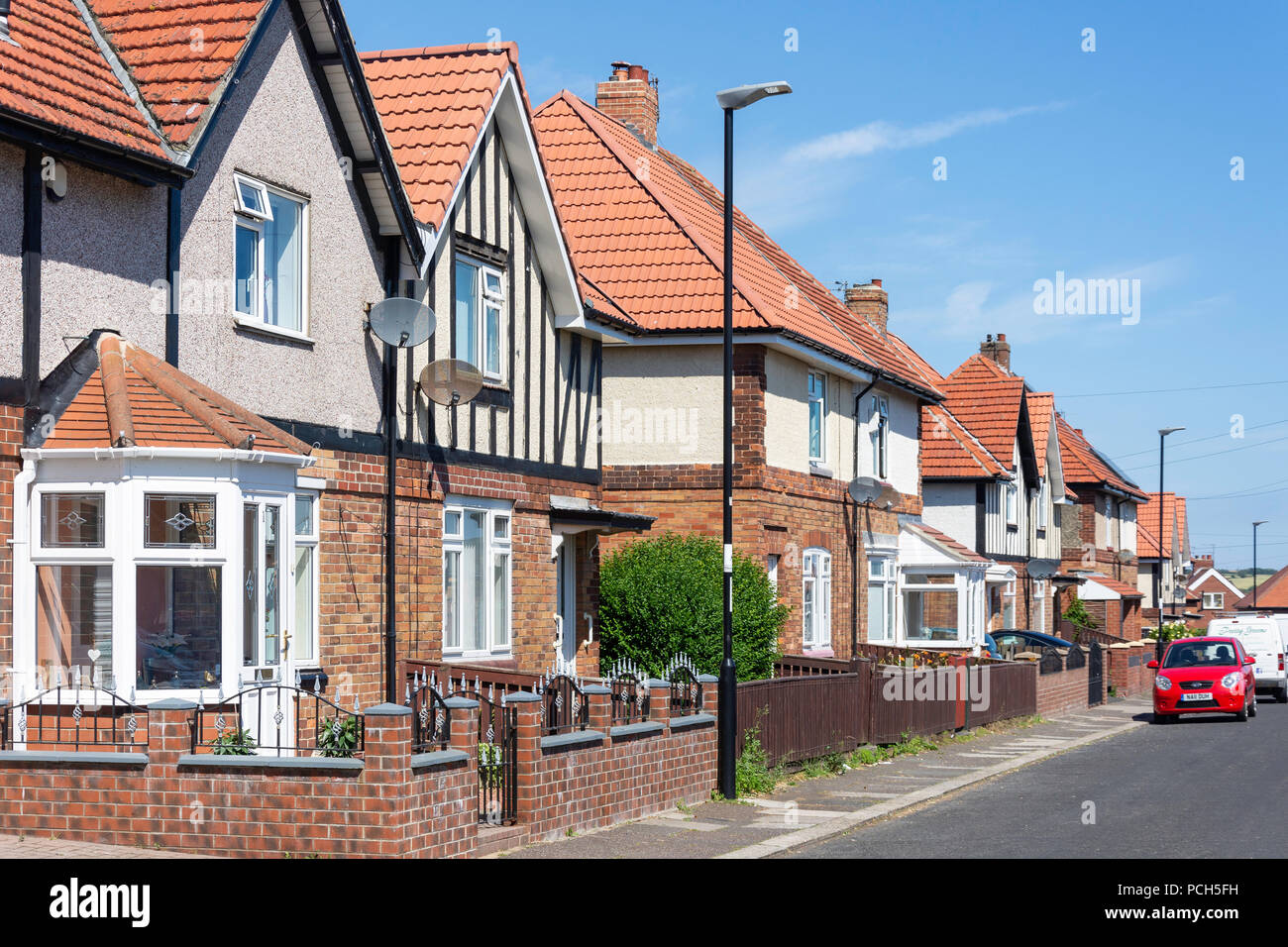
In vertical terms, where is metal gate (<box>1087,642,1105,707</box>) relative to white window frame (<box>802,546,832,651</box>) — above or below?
below

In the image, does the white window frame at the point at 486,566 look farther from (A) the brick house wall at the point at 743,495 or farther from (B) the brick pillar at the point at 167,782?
(B) the brick pillar at the point at 167,782

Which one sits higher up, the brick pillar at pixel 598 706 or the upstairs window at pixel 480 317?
the upstairs window at pixel 480 317

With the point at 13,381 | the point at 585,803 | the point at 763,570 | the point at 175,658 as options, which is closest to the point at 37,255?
the point at 13,381

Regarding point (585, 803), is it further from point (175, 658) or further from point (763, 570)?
point (763, 570)

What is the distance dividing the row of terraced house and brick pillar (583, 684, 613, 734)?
2738 mm

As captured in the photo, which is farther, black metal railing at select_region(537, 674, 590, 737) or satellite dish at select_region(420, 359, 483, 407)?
satellite dish at select_region(420, 359, 483, 407)

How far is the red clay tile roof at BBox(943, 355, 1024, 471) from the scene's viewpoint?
45.4 meters

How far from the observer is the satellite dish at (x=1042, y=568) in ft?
159

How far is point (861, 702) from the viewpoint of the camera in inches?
859

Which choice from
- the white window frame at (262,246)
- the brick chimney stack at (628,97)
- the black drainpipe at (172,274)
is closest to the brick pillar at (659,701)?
the white window frame at (262,246)

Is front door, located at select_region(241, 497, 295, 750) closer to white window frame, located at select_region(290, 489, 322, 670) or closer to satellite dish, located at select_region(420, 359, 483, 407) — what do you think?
white window frame, located at select_region(290, 489, 322, 670)

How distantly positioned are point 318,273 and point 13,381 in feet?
13.6

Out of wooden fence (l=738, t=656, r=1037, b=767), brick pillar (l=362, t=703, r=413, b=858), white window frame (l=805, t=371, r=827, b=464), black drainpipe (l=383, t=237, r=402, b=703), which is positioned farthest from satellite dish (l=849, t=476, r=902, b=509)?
brick pillar (l=362, t=703, r=413, b=858)

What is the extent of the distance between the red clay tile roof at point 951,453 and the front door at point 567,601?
21747mm
